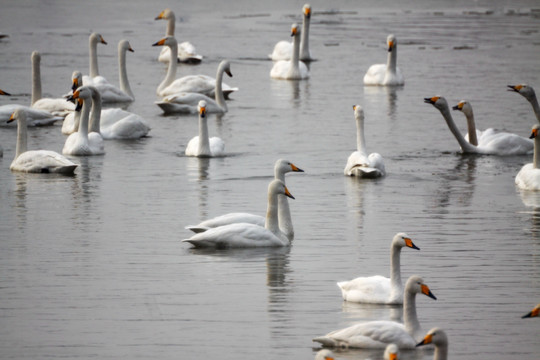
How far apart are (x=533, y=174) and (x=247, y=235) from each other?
5.39 m

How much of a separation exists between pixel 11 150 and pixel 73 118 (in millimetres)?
1855

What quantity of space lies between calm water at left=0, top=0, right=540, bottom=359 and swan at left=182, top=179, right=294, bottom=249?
0.54 feet

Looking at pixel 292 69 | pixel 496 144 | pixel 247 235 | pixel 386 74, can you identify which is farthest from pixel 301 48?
pixel 247 235

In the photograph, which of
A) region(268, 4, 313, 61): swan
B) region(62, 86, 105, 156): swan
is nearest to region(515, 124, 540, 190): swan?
region(62, 86, 105, 156): swan

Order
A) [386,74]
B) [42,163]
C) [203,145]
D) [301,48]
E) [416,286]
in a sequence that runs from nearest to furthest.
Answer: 1. [416,286]
2. [42,163]
3. [203,145]
4. [386,74]
5. [301,48]

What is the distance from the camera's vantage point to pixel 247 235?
1365cm

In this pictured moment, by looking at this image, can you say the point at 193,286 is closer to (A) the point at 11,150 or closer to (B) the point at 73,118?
→ (A) the point at 11,150

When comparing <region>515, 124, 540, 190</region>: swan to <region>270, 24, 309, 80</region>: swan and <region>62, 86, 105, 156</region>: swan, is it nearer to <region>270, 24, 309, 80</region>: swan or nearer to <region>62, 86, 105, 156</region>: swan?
<region>62, 86, 105, 156</region>: swan

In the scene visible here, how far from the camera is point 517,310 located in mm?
11391

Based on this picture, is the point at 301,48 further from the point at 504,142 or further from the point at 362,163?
the point at 362,163

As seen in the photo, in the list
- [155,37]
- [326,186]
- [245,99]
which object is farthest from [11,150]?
[155,37]

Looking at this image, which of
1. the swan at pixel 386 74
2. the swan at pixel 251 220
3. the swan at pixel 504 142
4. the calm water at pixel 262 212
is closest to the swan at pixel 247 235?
the calm water at pixel 262 212

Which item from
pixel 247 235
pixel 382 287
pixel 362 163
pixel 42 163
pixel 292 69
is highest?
pixel 292 69

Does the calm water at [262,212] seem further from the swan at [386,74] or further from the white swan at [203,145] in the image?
the swan at [386,74]
